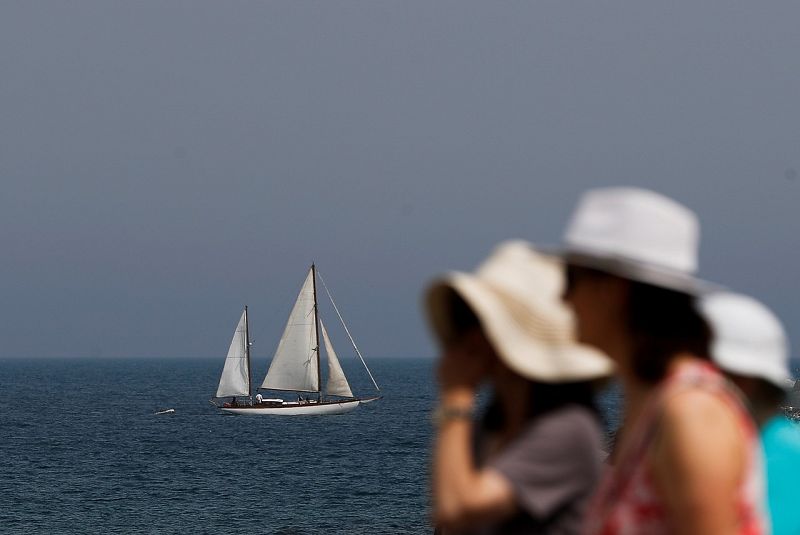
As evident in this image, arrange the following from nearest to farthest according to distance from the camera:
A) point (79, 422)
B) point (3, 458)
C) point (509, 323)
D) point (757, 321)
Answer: point (509, 323)
point (757, 321)
point (3, 458)
point (79, 422)

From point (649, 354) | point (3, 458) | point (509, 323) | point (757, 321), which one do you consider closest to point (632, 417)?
point (649, 354)

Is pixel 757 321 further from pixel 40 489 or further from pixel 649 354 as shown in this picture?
pixel 40 489

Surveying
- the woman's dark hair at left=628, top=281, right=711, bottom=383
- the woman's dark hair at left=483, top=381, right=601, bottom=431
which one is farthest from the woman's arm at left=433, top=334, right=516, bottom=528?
the woman's dark hair at left=628, top=281, right=711, bottom=383

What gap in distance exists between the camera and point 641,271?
8.88 feet

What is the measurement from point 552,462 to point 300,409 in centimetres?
9726

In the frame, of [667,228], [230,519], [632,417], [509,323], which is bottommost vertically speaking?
[230,519]

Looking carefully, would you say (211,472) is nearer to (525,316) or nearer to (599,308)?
(525,316)

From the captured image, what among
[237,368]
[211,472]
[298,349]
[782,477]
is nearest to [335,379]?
[298,349]

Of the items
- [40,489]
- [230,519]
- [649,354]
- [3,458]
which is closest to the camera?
[649,354]

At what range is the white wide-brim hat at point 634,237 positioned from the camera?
9.01 ft

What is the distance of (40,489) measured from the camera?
56469 mm

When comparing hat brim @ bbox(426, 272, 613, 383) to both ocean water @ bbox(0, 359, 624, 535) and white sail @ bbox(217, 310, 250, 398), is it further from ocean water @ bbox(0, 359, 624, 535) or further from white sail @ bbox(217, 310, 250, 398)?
white sail @ bbox(217, 310, 250, 398)

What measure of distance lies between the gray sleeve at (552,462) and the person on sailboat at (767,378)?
36.3 inches

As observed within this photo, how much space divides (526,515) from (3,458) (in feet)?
241
